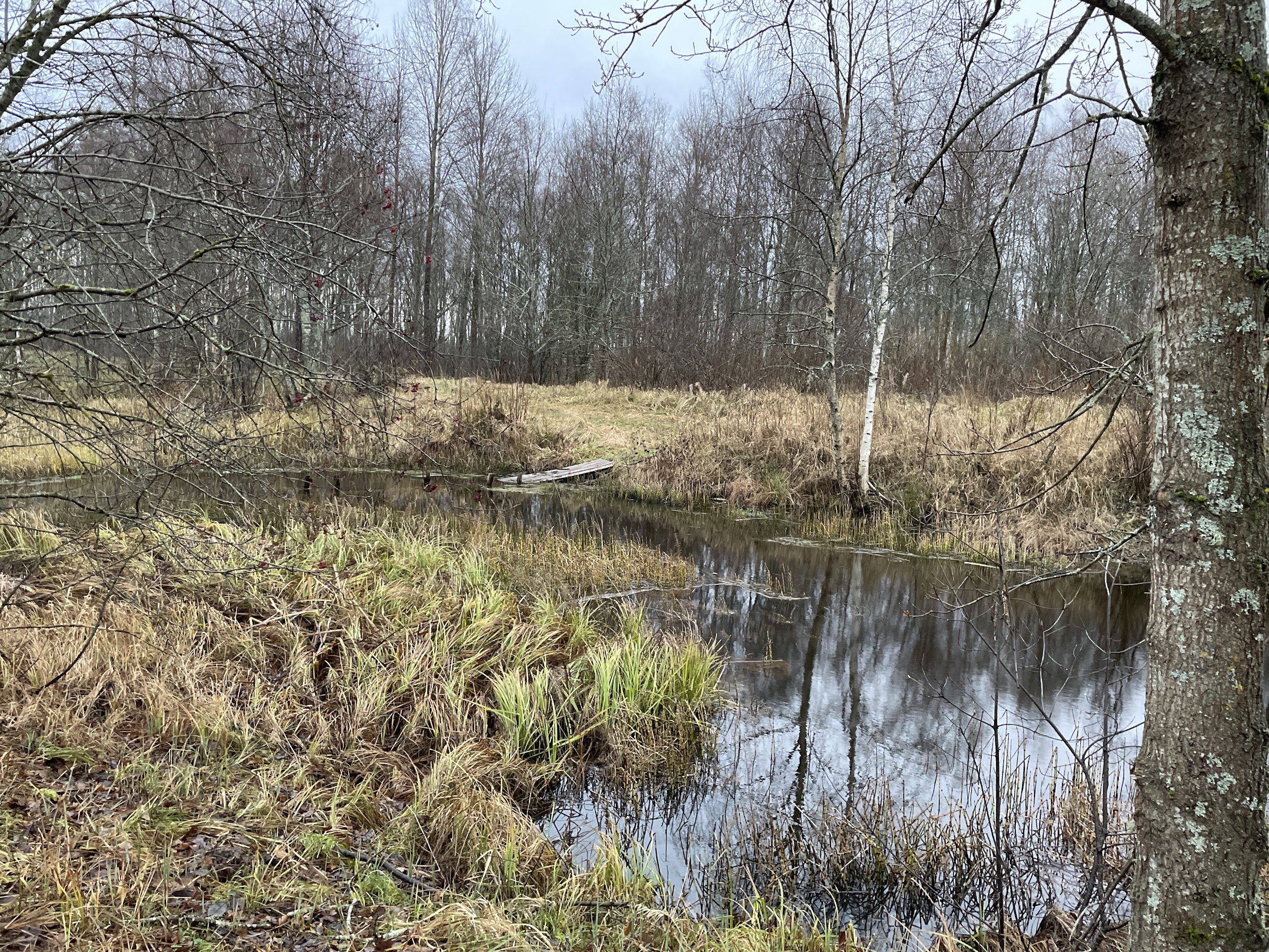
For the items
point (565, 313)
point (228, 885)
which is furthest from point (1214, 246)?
point (565, 313)

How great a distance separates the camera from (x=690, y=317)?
23.8 metres

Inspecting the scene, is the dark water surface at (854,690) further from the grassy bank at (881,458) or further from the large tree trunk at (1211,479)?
the grassy bank at (881,458)

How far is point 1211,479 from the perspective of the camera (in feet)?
6.05

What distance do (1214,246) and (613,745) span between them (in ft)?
13.4

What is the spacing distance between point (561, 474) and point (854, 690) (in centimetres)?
942

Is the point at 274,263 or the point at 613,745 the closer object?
the point at 274,263

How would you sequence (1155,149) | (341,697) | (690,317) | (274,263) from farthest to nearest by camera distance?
(690,317)
(341,697)
(274,263)
(1155,149)

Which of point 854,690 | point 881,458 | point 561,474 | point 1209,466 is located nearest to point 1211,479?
point 1209,466

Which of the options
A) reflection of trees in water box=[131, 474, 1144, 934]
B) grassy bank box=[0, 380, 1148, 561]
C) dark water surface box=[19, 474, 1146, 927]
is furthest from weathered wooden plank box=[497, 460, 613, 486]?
reflection of trees in water box=[131, 474, 1144, 934]

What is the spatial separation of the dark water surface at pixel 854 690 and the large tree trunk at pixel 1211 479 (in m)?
0.45

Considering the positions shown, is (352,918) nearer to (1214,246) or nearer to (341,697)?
(341,697)

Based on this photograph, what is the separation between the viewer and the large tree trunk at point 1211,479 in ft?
5.95

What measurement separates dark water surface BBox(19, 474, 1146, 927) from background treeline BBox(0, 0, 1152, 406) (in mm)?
1027

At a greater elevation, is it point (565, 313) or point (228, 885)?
point (565, 313)
